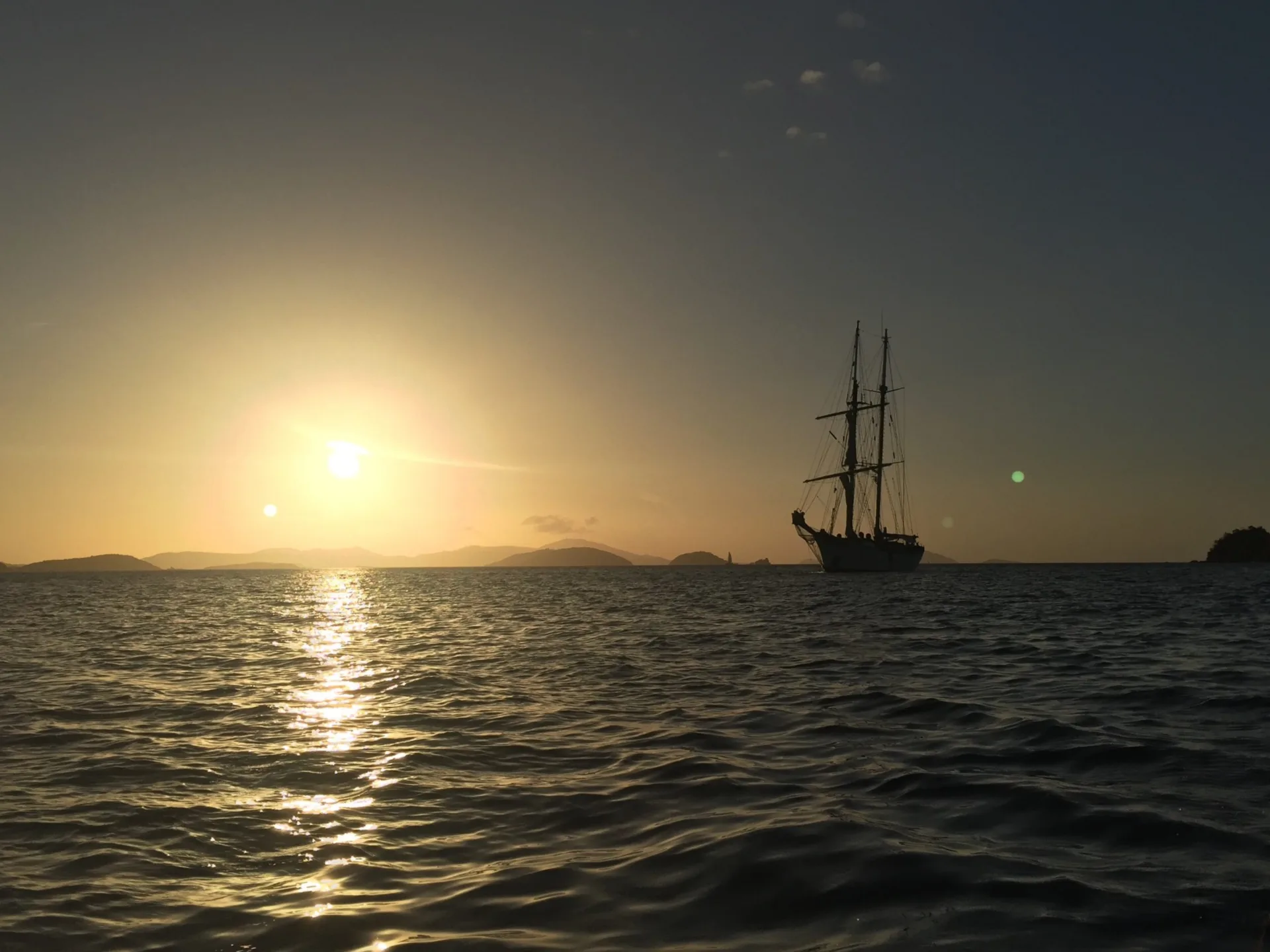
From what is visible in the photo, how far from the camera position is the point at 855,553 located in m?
118

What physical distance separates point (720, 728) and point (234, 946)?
330 inches

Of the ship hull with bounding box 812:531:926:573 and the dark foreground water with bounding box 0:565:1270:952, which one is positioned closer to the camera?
the dark foreground water with bounding box 0:565:1270:952

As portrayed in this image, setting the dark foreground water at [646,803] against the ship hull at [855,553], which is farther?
the ship hull at [855,553]

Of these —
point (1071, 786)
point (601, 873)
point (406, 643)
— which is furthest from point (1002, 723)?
point (406, 643)

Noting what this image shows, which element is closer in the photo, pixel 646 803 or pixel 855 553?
pixel 646 803

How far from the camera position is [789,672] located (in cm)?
1938

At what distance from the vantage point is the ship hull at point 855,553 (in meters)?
117

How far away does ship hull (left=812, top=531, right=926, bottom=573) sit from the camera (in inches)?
4604

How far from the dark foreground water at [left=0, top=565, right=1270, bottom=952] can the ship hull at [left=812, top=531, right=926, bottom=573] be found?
95.4 m

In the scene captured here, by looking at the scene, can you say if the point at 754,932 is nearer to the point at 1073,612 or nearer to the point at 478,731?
the point at 478,731

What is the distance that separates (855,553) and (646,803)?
371 ft

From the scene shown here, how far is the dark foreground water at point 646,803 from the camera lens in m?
6.05

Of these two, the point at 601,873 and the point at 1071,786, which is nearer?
the point at 601,873

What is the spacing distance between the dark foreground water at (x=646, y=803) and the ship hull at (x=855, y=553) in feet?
313
